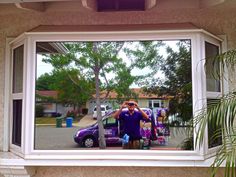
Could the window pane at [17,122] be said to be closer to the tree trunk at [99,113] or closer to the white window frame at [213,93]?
the tree trunk at [99,113]

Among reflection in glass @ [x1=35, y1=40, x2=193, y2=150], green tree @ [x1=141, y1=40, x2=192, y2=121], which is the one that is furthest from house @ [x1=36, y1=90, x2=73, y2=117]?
green tree @ [x1=141, y1=40, x2=192, y2=121]

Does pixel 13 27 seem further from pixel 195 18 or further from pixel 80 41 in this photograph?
pixel 195 18

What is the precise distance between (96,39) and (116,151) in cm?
151

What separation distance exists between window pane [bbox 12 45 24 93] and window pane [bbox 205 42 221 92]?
101 inches

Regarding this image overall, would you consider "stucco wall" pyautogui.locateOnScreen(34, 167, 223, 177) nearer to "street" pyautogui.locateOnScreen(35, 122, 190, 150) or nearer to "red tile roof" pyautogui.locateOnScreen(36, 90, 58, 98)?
"street" pyautogui.locateOnScreen(35, 122, 190, 150)

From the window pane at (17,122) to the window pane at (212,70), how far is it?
2628 millimetres

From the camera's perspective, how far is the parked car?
158 inches

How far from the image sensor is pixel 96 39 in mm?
3941

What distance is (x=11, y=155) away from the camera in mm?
4059

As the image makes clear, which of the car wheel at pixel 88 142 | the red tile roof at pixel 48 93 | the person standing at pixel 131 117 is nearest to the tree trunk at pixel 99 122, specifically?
the car wheel at pixel 88 142

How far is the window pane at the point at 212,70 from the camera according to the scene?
12.9 ft

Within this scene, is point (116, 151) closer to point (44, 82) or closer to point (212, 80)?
point (44, 82)

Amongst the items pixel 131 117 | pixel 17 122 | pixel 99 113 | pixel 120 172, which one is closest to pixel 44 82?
pixel 17 122

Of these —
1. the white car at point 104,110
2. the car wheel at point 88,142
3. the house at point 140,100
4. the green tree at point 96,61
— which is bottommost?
the car wheel at point 88,142
